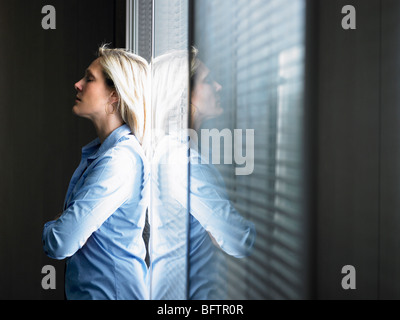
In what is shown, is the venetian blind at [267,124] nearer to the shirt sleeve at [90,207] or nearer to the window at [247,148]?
the window at [247,148]

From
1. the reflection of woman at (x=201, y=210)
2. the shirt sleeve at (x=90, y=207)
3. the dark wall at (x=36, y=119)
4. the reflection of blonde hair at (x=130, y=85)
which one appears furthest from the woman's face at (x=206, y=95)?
the dark wall at (x=36, y=119)

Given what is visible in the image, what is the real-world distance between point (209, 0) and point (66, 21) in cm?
122

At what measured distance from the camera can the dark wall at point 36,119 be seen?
1.30m

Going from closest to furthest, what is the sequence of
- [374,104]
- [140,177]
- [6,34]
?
[374,104]
[140,177]
[6,34]

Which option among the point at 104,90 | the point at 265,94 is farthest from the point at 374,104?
the point at 104,90

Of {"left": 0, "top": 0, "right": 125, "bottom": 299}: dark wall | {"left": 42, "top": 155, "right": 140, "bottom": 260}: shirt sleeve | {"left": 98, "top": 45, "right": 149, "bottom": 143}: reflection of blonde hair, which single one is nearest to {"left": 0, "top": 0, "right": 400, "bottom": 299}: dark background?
{"left": 42, "top": 155, "right": 140, "bottom": 260}: shirt sleeve

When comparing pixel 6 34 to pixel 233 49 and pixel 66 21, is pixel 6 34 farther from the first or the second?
pixel 233 49

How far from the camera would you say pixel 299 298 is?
0.22 metres

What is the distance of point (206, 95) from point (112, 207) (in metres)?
0.52

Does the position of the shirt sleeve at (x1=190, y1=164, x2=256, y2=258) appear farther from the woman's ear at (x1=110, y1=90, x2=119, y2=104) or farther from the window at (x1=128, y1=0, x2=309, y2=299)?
the woman's ear at (x1=110, y1=90, x2=119, y2=104)

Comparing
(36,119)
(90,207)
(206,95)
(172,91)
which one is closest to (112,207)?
(90,207)

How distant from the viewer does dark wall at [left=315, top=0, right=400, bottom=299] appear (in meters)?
0.20

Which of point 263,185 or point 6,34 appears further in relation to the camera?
point 6,34

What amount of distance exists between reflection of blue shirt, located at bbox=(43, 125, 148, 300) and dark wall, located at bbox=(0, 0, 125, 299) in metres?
0.61
